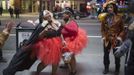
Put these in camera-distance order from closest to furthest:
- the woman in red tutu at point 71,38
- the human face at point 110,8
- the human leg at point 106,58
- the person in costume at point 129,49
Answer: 1. the person in costume at point 129,49
2. the human face at point 110,8
3. the woman in red tutu at point 71,38
4. the human leg at point 106,58

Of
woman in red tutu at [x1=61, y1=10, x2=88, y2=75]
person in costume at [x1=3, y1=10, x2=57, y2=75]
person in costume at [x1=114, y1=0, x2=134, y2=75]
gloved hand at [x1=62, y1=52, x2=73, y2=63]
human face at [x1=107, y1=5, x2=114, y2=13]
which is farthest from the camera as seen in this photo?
woman in red tutu at [x1=61, y1=10, x2=88, y2=75]

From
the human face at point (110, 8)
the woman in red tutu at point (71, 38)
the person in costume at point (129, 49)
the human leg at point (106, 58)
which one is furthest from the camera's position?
the human leg at point (106, 58)

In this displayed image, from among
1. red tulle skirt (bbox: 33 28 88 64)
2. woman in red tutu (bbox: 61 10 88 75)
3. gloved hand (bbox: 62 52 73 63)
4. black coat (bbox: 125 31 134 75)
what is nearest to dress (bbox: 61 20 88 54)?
woman in red tutu (bbox: 61 10 88 75)

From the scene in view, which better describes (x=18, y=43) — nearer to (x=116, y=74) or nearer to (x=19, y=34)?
(x=19, y=34)

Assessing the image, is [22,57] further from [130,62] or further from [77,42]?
[130,62]

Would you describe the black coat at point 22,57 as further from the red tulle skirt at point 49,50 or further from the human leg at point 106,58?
the human leg at point 106,58

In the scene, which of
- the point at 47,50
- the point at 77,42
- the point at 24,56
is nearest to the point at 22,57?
the point at 24,56

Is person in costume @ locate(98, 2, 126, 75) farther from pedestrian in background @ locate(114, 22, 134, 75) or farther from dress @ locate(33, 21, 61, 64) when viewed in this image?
pedestrian in background @ locate(114, 22, 134, 75)

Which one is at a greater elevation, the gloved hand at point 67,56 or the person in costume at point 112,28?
the person in costume at point 112,28

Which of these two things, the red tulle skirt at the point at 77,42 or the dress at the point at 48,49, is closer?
the dress at the point at 48,49

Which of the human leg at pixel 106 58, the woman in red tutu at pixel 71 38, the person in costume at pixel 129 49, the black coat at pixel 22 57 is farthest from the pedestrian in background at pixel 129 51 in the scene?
the human leg at pixel 106 58

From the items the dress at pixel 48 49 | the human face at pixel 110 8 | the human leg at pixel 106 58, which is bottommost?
the human leg at pixel 106 58

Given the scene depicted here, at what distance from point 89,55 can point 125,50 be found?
7.55 meters

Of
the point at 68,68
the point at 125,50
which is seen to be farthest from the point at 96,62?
the point at 125,50
